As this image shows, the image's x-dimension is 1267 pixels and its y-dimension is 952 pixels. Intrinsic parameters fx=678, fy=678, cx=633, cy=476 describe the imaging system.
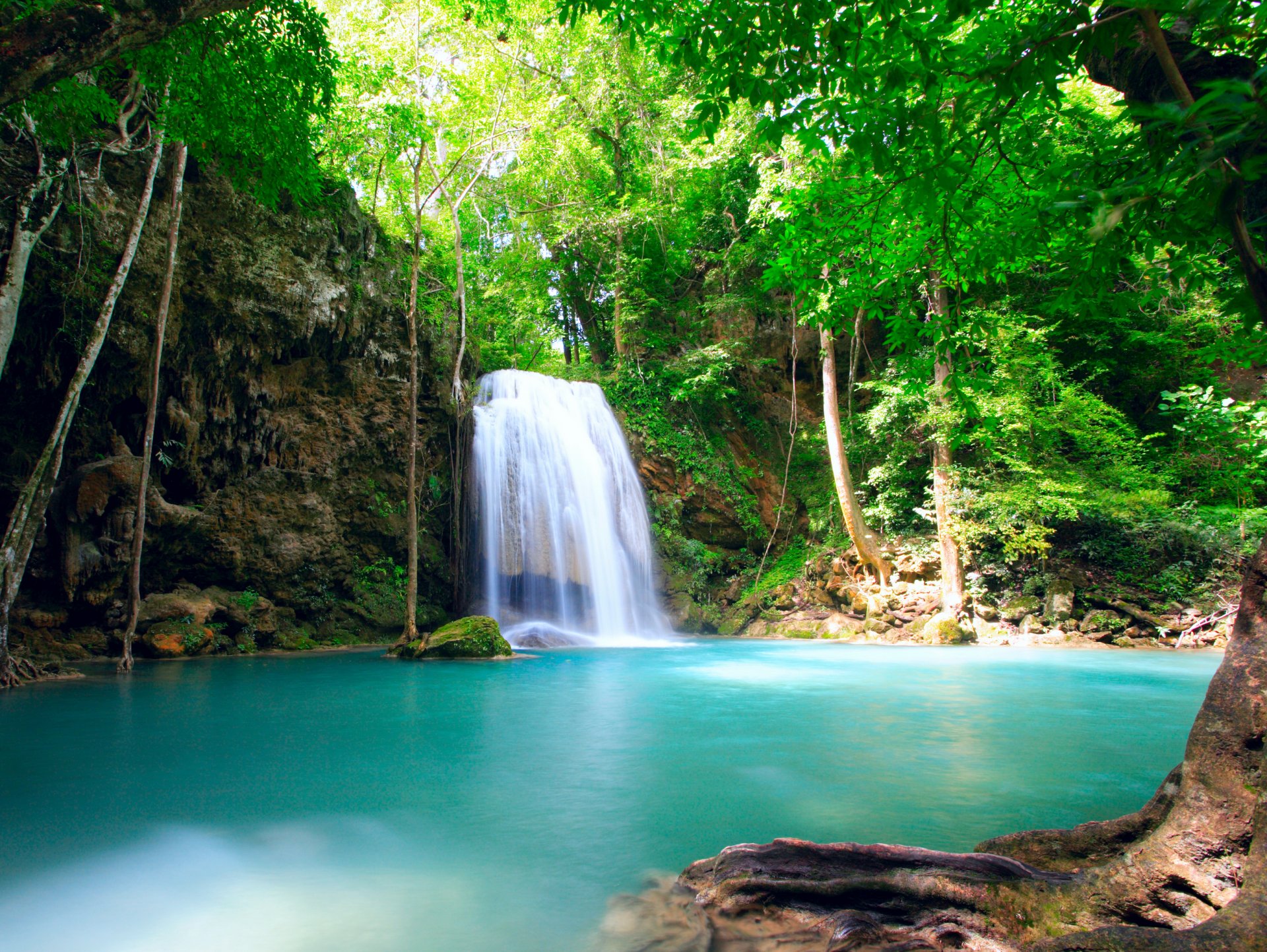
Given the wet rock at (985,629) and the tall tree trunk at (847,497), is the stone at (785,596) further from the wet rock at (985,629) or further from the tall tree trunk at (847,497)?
the wet rock at (985,629)

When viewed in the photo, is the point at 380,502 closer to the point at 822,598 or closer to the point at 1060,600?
the point at 822,598

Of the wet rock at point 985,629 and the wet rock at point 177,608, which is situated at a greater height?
the wet rock at point 177,608

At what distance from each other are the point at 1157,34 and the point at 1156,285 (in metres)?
1.08

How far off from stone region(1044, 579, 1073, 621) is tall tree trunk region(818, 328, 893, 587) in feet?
10.3

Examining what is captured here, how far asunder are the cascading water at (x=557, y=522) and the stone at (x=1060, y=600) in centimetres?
820

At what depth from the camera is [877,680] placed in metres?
8.96

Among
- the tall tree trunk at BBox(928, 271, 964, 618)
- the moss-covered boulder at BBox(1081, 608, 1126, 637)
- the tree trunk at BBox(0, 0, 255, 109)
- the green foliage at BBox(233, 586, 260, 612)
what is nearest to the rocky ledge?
the moss-covered boulder at BBox(1081, 608, 1126, 637)

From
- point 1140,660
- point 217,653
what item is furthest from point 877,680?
point 217,653

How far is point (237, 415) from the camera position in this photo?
12.2 metres

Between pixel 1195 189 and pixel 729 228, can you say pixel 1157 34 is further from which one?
pixel 729 228

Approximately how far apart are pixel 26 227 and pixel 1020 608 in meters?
17.0

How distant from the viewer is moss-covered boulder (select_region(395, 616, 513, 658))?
11086mm

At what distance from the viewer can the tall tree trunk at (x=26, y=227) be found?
25.5 feet

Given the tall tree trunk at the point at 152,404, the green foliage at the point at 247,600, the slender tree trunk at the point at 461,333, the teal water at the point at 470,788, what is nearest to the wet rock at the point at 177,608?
the green foliage at the point at 247,600
